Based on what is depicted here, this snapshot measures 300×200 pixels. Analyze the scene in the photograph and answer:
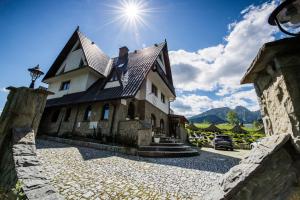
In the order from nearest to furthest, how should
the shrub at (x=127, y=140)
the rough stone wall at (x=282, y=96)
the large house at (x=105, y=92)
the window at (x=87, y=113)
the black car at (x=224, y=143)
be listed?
the rough stone wall at (x=282, y=96) < the shrub at (x=127, y=140) < the large house at (x=105, y=92) < the window at (x=87, y=113) < the black car at (x=224, y=143)

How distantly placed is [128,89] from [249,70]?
9598 millimetres

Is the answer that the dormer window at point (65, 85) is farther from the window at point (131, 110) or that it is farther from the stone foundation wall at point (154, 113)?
the stone foundation wall at point (154, 113)

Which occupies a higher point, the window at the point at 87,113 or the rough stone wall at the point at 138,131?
the window at the point at 87,113

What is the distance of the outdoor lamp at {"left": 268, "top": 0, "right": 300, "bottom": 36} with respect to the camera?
1.41m

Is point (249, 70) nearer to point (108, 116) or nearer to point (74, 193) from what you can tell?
point (74, 193)

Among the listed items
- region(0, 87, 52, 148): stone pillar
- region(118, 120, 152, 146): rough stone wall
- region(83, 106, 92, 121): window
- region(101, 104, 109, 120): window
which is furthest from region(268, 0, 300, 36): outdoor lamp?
region(83, 106, 92, 121): window

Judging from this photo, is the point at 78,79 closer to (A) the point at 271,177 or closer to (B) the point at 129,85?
(B) the point at 129,85

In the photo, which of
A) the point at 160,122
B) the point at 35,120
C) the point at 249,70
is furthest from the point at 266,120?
the point at 160,122

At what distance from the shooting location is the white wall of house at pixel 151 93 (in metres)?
12.3

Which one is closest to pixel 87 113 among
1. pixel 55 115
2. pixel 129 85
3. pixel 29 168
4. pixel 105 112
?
pixel 105 112

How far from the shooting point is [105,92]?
11977 millimetres

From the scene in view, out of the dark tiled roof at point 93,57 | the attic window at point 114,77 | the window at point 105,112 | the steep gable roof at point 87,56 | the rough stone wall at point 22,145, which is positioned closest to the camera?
the rough stone wall at point 22,145

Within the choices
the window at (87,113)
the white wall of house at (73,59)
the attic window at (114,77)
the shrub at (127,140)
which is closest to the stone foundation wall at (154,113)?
the shrub at (127,140)

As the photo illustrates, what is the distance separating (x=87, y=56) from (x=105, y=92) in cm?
504
